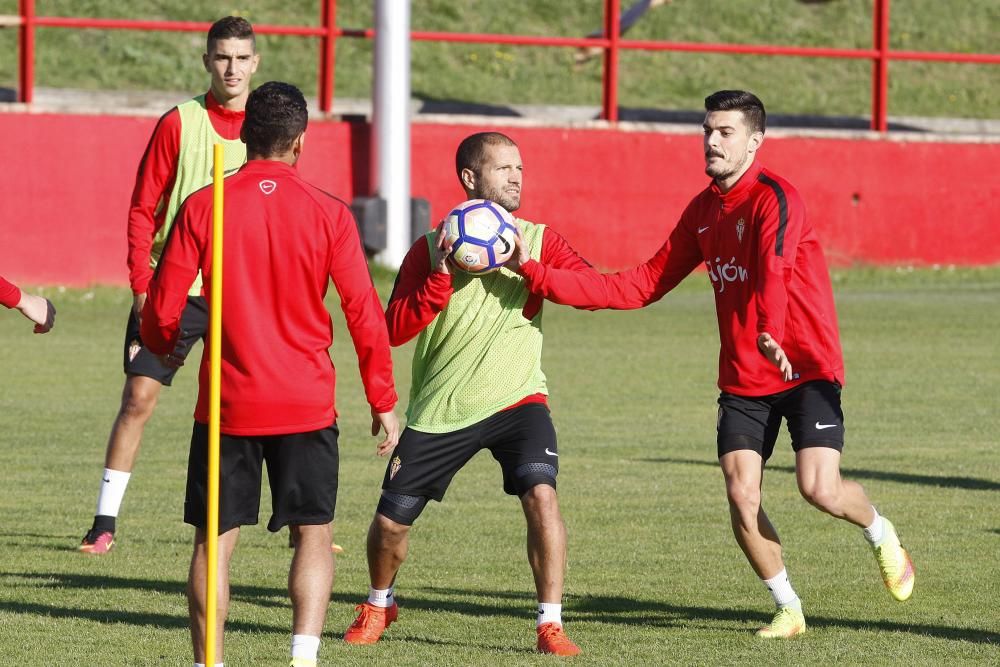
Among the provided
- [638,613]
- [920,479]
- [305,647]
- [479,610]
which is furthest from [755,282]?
[920,479]

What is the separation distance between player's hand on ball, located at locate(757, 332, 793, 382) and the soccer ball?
0.95 m

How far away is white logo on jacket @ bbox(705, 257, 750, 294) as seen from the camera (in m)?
7.26

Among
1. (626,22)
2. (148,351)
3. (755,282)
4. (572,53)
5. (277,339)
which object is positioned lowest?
(148,351)

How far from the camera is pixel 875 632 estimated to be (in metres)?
7.21

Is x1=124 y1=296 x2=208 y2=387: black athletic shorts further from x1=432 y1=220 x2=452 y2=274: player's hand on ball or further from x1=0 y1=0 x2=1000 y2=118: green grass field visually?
x1=0 y1=0 x2=1000 y2=118: green grass field

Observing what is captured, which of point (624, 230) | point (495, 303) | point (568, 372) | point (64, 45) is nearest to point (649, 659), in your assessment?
point (495, 303)

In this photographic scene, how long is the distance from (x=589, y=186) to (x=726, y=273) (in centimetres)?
1730

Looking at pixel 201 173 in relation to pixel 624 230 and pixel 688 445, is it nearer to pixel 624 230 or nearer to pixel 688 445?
pixel 688 445

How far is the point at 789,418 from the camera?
731 cm

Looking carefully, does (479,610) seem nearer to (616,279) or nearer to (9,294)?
(616,279)

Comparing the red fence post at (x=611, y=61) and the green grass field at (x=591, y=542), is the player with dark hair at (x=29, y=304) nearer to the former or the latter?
the green grass field at (x=591, y=542)

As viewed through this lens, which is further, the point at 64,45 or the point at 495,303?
the point at 64,45

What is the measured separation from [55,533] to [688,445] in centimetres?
459

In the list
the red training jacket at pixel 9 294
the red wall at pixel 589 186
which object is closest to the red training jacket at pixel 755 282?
the red training jacket at pixel 9 294
